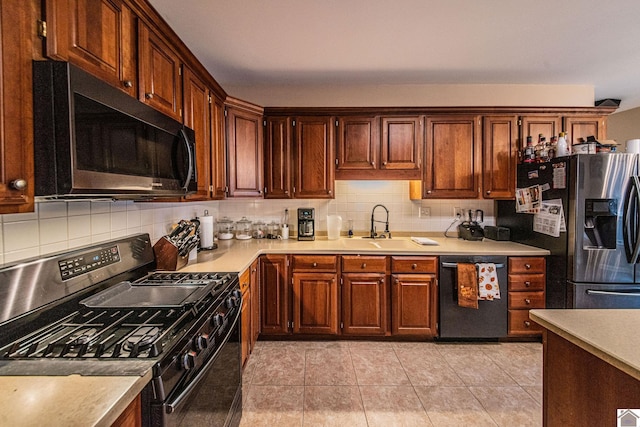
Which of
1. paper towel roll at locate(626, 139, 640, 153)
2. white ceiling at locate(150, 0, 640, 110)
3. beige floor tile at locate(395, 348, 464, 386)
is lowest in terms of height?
beige floor tile at locate(395, 348, 464, 386)

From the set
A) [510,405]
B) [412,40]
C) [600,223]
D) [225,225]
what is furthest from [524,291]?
[225,225]

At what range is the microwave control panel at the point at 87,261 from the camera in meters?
1.34

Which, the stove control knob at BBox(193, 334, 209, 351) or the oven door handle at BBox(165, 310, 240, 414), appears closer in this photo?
the oven door handle at BBox(165, 310, 240, 414)

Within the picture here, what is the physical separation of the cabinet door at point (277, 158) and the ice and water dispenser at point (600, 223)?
2.55 meters

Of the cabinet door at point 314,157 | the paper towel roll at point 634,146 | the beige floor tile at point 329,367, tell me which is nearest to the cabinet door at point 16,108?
the beige floor tile at point 329,367

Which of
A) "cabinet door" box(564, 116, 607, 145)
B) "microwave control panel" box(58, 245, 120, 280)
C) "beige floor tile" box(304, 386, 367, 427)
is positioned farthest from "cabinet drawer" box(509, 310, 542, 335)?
"microwave control panel" box(58, 245, 120, 280)

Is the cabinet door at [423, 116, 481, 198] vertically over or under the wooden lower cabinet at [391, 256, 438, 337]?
over

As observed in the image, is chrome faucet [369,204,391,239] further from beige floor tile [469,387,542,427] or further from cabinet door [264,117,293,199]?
beige floor tile [469,387,542,427]

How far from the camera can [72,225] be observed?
5.02ft

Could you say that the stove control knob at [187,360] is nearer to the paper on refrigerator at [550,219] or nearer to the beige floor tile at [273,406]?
the beige floor tile at [273,406]

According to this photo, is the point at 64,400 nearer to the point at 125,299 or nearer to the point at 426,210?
the point at 125,299

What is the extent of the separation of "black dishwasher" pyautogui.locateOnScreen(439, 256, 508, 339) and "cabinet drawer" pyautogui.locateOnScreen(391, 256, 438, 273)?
0.08 meters

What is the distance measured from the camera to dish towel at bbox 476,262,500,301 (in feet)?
9.00

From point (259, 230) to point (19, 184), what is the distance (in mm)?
2588
